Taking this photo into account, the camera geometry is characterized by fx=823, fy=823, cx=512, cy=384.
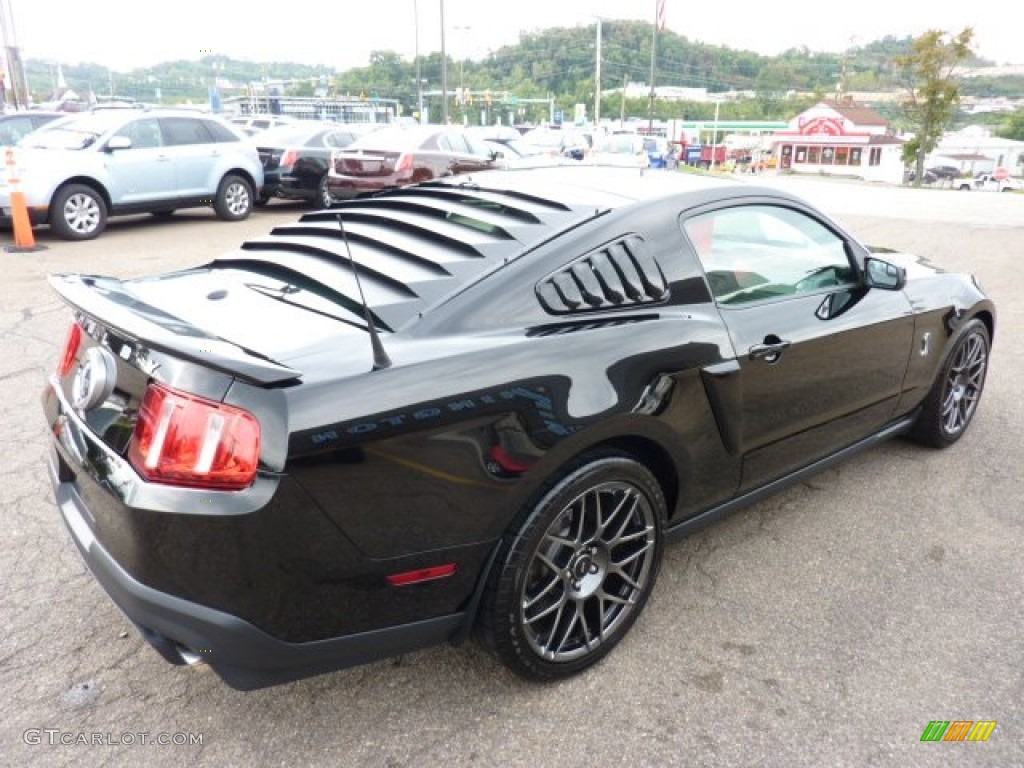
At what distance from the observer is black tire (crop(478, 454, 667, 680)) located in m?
2.35

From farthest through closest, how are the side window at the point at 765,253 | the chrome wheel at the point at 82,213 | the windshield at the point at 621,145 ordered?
the windshield at the point at 621,145
the chrome wheel at the point at 82,213
the side window at the point at 765,253

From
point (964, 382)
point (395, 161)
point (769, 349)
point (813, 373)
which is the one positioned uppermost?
point (395, 161)

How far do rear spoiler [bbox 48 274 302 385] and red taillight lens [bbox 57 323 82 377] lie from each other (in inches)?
5.8

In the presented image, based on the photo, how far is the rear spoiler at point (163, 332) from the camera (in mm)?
1914

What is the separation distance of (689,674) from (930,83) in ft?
171

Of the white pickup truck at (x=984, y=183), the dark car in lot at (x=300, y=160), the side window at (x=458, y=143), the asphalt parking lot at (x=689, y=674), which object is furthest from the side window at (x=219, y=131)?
the white pickup truck at (x=984, y=183)

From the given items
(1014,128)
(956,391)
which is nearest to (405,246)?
(956,391)

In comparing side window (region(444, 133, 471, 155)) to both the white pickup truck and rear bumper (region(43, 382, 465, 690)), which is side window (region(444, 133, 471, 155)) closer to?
rear bumper (region(43, 382, 465, 690))

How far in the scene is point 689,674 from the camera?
103 inches

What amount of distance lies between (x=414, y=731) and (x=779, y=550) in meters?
1.75

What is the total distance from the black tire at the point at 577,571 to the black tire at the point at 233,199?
11296 mm

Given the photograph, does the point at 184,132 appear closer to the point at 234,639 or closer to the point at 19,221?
the point at 19,221

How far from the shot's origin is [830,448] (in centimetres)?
354

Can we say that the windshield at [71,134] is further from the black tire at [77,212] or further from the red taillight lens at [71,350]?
the red taillight lens at [71,350]
